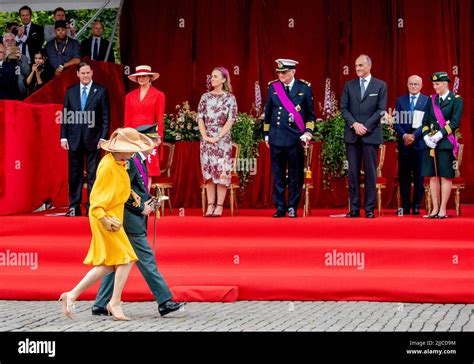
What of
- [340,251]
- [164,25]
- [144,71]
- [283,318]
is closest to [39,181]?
[144,71]

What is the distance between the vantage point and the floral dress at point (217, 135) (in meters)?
13.2

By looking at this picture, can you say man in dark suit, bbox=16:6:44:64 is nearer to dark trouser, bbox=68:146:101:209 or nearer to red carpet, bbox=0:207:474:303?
dark trouser, bbox=68:146:101:209

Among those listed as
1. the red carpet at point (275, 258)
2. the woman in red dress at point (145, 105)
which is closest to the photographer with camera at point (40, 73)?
the woman in red dress at point (145, 105)

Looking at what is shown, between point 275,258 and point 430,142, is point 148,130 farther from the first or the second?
point 430,142

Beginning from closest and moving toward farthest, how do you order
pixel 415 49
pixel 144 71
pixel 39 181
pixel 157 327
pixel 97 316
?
pixel 157 327, pixel 97 316, pixel 144 71, pixel 39 181, pixel 415 49

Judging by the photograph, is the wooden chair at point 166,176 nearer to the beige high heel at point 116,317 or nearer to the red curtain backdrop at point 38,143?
the red curtain backdrop at point 38,143

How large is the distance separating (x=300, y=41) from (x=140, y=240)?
7615 mm

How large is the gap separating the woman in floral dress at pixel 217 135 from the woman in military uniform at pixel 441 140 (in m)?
2.43

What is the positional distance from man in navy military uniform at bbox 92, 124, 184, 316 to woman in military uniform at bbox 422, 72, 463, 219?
13.9ft

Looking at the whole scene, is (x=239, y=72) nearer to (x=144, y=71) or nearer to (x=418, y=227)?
(x=144, y=71)

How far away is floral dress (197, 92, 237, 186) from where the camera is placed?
13.2 m

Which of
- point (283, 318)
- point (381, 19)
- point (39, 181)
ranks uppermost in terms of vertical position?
point (381, 19)

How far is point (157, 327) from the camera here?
9023 mm

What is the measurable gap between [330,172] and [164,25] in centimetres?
380
